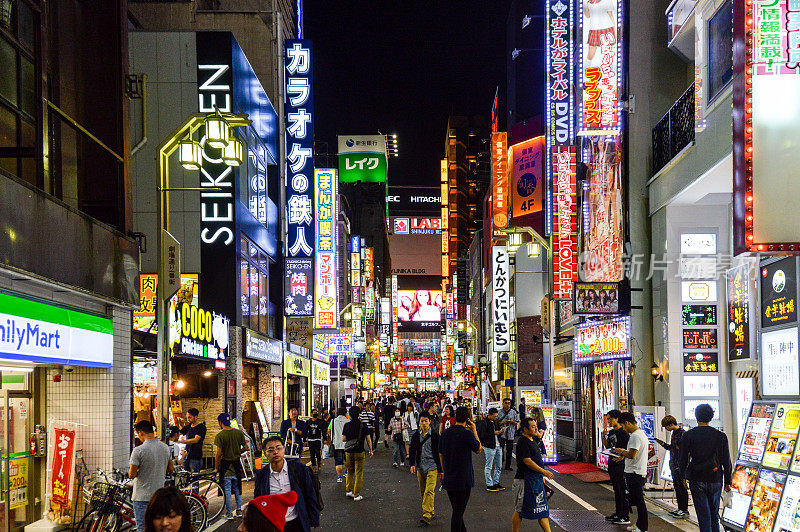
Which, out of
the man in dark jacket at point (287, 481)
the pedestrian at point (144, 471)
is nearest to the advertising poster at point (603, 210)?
the pedestrian at point (144, 471)

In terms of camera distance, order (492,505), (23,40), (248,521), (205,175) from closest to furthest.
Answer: (248,521) → (23,40) → (492,505) → (205,175)

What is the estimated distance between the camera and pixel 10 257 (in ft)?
33.6

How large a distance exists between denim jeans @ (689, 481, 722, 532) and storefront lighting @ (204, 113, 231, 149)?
903cm

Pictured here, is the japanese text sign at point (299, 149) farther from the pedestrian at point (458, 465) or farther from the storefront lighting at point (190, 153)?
the pedestrian at point (458, 465)

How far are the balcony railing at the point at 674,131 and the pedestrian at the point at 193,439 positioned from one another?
12.0 meters

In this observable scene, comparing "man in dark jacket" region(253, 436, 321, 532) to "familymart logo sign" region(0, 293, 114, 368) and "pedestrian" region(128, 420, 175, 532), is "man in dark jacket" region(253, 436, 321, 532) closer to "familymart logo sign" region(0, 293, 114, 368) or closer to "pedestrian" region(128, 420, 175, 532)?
"pedestrian" region(128, 420, 175, 532)

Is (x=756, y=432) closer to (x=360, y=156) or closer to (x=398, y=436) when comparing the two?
(x=398, y=436)

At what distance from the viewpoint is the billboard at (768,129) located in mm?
10633

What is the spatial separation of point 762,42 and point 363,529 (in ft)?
30.5

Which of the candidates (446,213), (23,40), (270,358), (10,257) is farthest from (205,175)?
(446,213)

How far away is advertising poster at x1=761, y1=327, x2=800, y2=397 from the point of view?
487 inches

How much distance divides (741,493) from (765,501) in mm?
717

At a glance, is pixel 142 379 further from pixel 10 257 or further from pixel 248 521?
pixel 248 521

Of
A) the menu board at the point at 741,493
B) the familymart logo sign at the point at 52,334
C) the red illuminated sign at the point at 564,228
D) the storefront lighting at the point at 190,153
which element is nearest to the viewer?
A: the familymart logo sign at the point at 52,334
